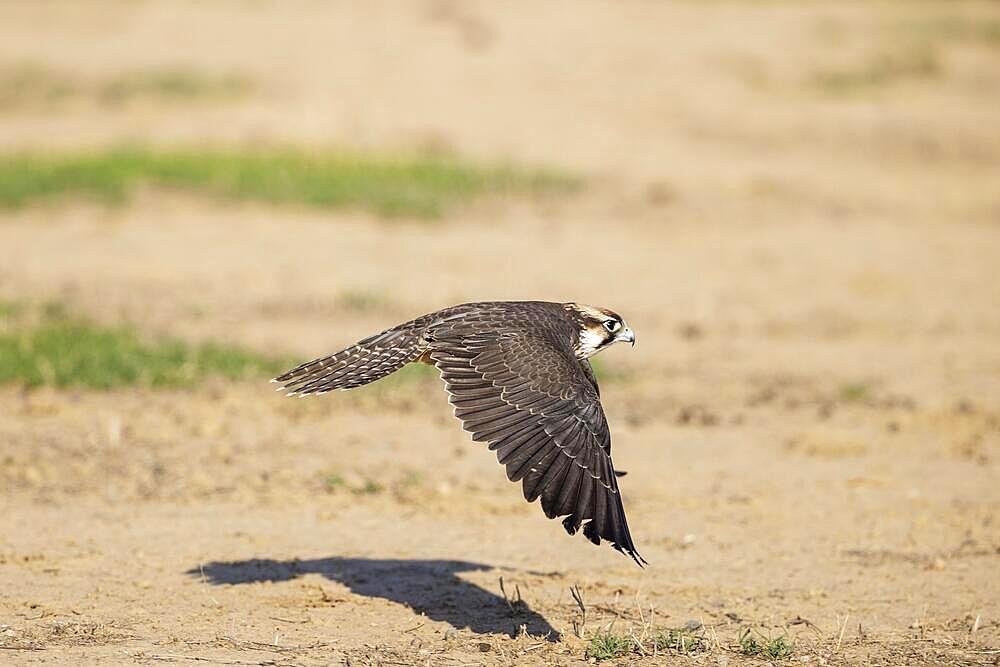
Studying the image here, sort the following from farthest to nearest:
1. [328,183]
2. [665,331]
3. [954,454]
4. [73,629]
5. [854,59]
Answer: [854,59] < [328,183] < [665,331] < [954,454] < [73,629]

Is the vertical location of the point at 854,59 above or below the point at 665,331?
above

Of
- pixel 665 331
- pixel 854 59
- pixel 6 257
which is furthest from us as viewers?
pixel 854 59

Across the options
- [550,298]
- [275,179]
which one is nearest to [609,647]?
[550,298]

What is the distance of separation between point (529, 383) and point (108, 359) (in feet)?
15.6

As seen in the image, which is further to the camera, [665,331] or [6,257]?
[6,257]

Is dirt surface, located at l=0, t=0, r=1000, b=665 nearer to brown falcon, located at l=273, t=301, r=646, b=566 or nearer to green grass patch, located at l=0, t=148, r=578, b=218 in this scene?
green grass patch, located at l=0, t=148, r=578, b=218

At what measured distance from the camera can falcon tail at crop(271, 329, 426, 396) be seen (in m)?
6.44

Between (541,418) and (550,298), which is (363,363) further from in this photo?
(550,298)

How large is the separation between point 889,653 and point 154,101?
1516 centimetres

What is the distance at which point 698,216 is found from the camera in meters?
16.0

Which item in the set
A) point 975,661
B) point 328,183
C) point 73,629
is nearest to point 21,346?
point 73,629

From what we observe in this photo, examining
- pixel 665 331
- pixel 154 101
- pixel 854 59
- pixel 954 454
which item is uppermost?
pixel 854 59

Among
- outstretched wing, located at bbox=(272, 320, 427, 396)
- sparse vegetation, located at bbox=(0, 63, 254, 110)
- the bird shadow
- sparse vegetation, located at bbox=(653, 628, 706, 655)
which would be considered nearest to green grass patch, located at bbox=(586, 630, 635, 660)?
sparse vegetation, located at bbox=(653, 628, 706, 655)

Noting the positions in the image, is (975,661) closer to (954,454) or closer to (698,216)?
(954,454)
